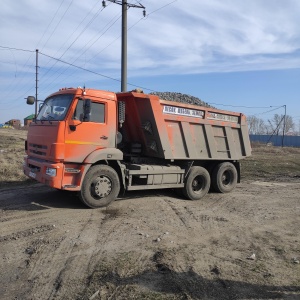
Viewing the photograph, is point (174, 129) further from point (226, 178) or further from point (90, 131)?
point (226, 178)

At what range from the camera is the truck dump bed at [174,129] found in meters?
9.29

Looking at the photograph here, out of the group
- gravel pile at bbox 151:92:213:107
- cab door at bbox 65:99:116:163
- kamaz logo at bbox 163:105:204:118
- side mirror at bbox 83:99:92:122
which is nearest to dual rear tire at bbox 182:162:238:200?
kamaz logo at bbox 163:105:204:118

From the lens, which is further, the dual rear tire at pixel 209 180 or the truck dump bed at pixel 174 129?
the dual rear tire at pixel 209 180

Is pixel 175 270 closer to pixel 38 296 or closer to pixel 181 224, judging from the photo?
pixel 38 296

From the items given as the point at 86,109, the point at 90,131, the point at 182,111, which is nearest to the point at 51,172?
the point at 90,131

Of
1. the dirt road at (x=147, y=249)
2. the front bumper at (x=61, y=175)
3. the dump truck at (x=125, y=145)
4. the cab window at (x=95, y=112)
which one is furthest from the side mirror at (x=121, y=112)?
the dirt road at (x=147, y=249)

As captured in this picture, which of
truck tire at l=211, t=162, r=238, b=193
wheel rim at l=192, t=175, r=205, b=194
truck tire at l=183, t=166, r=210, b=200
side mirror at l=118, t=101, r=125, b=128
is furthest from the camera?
truck tire at l=211, t=162, r=238, b=193

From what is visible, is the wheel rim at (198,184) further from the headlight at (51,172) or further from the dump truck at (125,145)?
the headlight at (51,172)

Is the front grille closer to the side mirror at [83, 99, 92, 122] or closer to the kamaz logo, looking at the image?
the side mirror at [83, 99, 92, 122]

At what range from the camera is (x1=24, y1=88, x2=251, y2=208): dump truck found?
8.02 meters

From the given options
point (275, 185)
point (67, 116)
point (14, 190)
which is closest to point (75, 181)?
point (67, 116)

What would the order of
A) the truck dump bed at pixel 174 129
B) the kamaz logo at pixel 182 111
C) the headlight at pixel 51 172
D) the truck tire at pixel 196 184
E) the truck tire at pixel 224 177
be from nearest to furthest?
the headlight at pixel 51 172 → the truck dump bed at pixel 174 129 → the kamaz logo at pixel 182 111 → the truck tire at pixel 196 184 → the truck tire at pixel 224 177

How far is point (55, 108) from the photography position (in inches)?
334

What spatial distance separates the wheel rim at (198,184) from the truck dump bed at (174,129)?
628 millimetres
